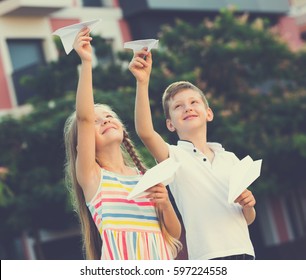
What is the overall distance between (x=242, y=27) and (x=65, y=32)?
1377cm

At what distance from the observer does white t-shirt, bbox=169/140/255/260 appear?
15.5 ft

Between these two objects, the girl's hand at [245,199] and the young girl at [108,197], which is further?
the girl's hand at [245,199]

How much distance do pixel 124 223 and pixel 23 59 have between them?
15.1 metres

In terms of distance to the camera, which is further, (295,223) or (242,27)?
(295,223)

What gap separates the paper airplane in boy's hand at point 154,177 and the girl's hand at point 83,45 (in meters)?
0.61

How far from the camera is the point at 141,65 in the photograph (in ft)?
15.7

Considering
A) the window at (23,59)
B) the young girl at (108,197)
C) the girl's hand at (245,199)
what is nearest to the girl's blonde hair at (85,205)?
the young girl at (108,197)

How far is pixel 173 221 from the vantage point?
15.1 ft

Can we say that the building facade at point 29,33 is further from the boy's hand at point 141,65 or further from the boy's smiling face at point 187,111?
the boy's hand at point 141,65

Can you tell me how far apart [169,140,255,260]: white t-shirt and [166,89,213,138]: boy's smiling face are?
188 mm

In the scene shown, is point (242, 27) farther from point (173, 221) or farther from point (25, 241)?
point (173, 221)

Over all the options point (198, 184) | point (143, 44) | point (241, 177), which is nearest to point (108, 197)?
point (198, 184)

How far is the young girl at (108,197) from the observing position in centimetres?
448
